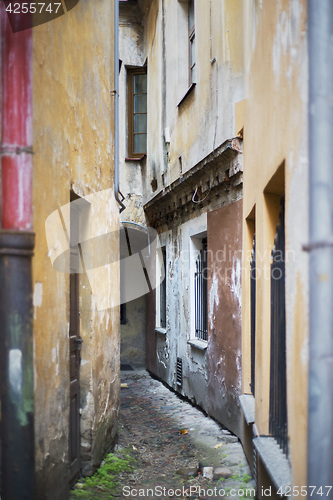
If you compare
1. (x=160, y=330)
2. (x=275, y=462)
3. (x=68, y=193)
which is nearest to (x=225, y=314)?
(x=68, y=193)

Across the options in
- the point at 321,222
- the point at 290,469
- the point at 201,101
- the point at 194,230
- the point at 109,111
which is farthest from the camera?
the point at 194,230

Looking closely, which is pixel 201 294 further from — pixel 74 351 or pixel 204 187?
pixel 74 351

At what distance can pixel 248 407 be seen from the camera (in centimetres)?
507

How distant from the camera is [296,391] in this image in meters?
2.83

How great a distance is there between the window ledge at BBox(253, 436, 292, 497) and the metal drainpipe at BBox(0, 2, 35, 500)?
138 centimetres

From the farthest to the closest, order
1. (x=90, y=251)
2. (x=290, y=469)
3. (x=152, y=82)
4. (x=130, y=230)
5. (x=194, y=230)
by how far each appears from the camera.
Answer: (x=130, y=230), (x=152, y=82), (x=194, y=230), (x=90, y=251), (x=290, y=469)

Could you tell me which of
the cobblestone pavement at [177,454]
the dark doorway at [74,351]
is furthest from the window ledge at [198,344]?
the dark doorway at [74,351]

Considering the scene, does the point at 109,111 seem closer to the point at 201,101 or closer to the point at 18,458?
the point at 201,101

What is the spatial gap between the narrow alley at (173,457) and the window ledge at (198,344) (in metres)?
0.95

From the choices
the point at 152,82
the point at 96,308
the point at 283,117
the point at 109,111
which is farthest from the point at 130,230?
the point at 283,117

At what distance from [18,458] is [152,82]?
30.1 ft

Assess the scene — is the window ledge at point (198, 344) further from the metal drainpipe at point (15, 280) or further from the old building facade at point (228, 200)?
the metal drainpipe at point (15, 280)

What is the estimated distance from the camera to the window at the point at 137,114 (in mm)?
11898

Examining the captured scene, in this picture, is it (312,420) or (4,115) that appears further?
(4,115)
